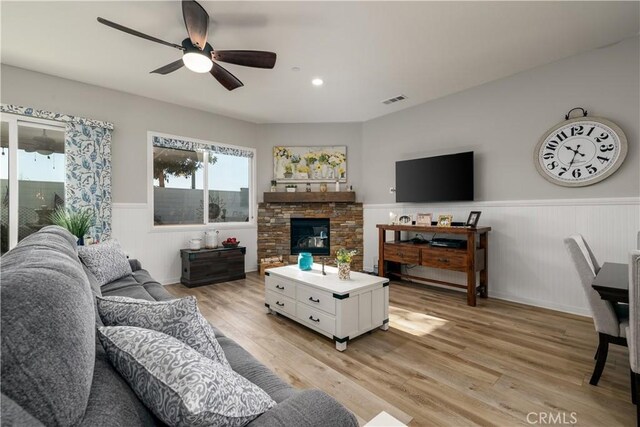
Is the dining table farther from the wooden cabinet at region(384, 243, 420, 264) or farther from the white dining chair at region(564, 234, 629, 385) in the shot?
the wooden cabinet at region(384, 243, 420, 264)

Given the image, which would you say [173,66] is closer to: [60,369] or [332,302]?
[332,302]

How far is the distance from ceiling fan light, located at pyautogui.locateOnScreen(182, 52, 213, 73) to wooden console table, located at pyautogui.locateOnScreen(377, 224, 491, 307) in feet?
9.50

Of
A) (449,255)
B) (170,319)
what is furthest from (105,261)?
(449,255)

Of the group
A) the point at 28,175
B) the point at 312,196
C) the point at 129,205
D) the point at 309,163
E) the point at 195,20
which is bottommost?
the point at 129,205

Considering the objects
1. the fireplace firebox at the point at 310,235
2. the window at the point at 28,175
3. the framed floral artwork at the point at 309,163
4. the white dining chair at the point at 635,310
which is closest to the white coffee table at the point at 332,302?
the white dining chair at the point at 635,310

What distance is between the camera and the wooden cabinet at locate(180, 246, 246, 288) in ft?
13.4

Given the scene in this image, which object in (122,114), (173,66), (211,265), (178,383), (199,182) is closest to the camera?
(178,383)

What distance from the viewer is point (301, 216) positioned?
513 centimetres

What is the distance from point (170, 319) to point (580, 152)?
12.8ft

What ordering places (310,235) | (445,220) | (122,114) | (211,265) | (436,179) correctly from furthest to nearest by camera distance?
(310,235) < (211,265) < (436,179) < (122,114) < (445,220)

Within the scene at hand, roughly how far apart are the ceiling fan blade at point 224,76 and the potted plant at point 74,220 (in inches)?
82.7

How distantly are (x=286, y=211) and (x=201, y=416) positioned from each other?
4524mm

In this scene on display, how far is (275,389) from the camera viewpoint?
1.00 m

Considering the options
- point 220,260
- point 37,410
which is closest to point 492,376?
point 37,410
